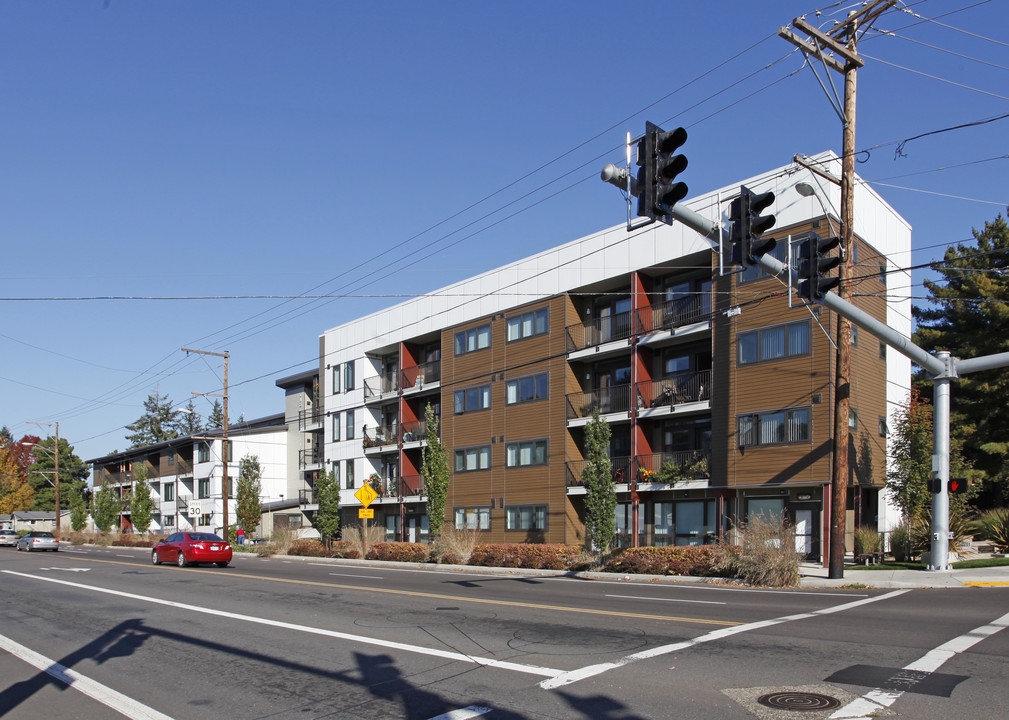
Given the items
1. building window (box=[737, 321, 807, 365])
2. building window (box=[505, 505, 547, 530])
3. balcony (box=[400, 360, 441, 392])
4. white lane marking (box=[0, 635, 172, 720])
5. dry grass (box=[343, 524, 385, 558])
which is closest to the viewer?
white lane marking (box=[0, 635, 172, 720])

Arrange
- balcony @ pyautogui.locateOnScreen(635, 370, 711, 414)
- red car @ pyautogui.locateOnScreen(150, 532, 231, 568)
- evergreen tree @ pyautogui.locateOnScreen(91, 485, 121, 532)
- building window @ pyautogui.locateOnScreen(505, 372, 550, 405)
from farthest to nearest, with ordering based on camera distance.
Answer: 1. evergreen tree @ pyautogui.locateOnScreen(91, 485, 121, 532)
2. building window @ pyautogui.locateOnScreen(505, 372, 550, 405)
3. balcony @ pyautogui.locateOnScreen(635, 370, 711, 414)
4. red car @ pyautogui.locateOnScreen(150, 532, 231, 568)

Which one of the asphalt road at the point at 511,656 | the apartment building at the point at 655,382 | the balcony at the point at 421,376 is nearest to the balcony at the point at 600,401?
the apartment building at the point at 655,382

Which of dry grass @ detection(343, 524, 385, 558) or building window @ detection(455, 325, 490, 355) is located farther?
building window @ detection(455, 325, 490, 355)

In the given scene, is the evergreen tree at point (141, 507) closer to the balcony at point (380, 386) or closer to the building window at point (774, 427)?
the balcony at point (380, 386)

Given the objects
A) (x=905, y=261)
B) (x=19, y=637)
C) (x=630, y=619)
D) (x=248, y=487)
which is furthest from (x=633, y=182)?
(x=248, y=487)

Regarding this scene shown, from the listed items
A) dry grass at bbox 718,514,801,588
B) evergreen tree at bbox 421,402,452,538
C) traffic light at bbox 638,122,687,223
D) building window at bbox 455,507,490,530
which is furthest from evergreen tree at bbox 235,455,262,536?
traffic light at bbox 638,122,687,223

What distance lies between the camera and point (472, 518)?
137 ft

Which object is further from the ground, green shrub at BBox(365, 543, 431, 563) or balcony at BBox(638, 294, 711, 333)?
balcony at BBox(638, 294, 711, 333)

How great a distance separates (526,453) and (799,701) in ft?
Answer: 103

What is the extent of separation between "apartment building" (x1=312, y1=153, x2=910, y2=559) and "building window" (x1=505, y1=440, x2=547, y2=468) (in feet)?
0.28

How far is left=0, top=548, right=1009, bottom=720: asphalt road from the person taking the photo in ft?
25.7

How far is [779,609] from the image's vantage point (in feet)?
47.9

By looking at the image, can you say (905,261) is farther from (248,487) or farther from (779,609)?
(248,487)

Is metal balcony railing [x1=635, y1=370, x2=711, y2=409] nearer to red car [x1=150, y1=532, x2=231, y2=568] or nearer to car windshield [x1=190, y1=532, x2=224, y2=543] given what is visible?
red car [x1=150, y1=532, x2=231, y2=568]
